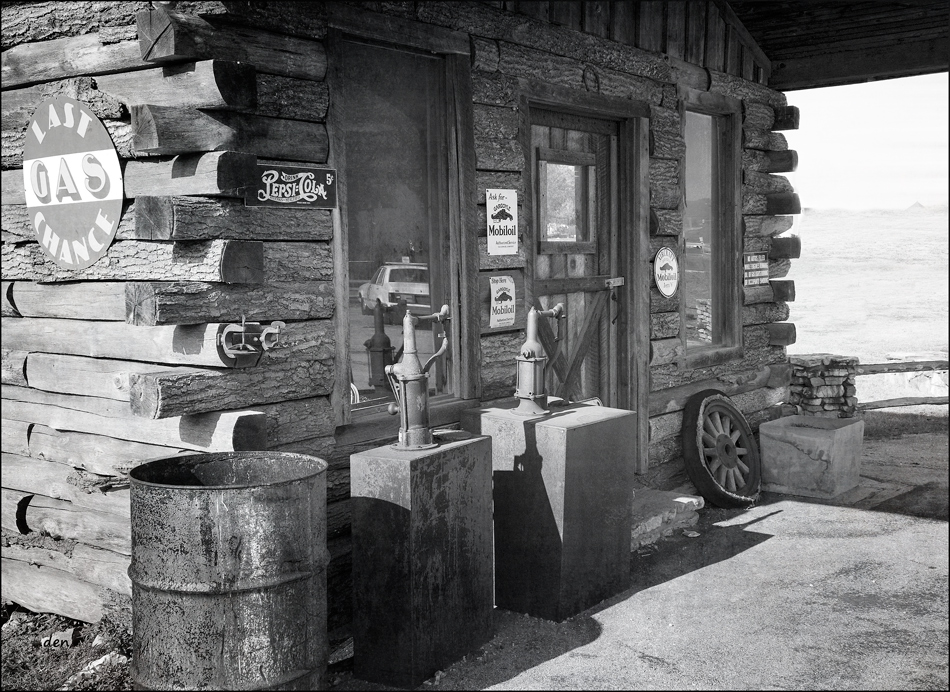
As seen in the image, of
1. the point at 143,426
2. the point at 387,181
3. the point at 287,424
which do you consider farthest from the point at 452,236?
the point at 143,426

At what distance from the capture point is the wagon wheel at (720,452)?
7.16 meters

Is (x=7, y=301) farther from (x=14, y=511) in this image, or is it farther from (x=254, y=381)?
(x=254, y=381)

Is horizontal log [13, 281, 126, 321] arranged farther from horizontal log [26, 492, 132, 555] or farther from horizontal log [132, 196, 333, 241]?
horizontal log [26, 492, 132, 555]

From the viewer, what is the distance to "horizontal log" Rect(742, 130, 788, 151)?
327 inches

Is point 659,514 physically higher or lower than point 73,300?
lower

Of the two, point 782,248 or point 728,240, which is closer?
point 728,240

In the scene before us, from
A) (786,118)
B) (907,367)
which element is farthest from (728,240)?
(907,367)

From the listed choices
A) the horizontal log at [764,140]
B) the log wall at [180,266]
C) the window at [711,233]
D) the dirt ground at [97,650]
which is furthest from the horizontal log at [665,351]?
the dirt ground at [97,650]

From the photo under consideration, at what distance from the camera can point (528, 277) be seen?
6.03 m

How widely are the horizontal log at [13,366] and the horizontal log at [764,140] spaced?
19.5ft

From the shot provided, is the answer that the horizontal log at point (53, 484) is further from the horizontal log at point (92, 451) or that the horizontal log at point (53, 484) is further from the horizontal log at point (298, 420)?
the horizontal log at point (298, 420)

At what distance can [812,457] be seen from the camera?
7.47 metres

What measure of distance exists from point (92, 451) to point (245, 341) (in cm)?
118

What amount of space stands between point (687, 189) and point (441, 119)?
304 cm
